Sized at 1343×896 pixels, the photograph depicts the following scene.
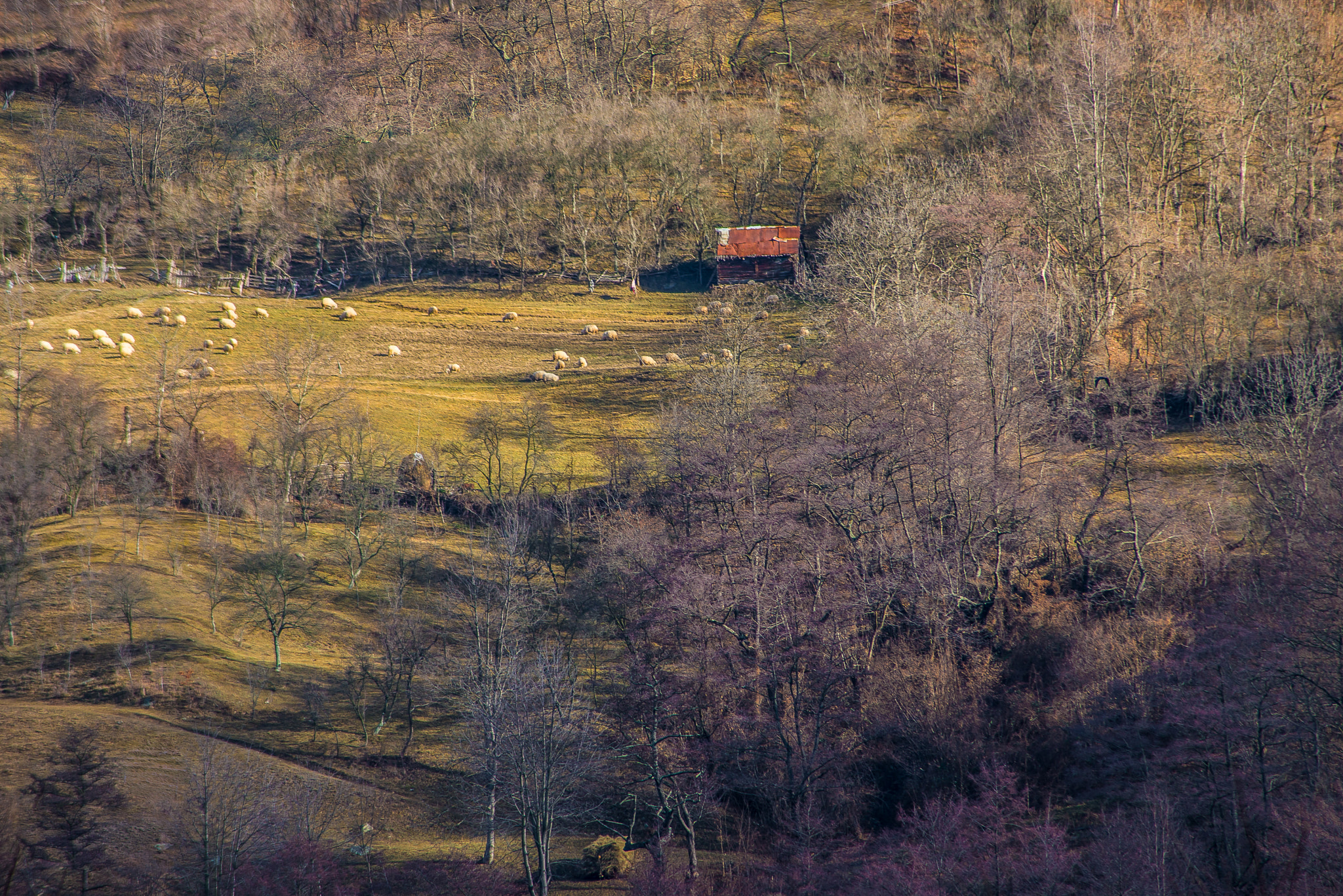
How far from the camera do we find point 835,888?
1158 inches

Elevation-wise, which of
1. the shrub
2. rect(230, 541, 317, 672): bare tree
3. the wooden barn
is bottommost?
the shrub

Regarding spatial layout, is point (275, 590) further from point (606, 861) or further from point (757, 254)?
point (757, 254)

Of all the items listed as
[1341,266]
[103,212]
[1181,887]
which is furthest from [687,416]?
[103,212]

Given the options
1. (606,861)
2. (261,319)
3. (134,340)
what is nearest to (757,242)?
(261,319)

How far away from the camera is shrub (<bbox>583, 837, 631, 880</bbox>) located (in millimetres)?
30625

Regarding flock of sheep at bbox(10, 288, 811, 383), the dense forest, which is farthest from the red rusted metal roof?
flock of sheep at bbox(10, 288, 811, 383)

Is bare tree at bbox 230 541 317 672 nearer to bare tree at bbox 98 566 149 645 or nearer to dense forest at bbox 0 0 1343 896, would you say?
dense forest at bbox 0 0 1343 896

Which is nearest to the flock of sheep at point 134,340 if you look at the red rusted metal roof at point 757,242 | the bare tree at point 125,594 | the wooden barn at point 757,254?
the bare tree at point 125,594

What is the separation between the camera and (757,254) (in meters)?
81.9

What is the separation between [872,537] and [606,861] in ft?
55.7

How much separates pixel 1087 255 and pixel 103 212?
262ft

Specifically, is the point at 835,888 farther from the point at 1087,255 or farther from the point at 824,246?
the point at 824,246

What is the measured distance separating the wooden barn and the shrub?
55509 millimetres

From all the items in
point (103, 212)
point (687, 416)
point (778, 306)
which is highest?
point (103, 212)
